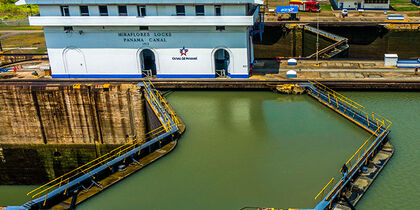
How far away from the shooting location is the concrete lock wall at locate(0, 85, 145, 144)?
108 feet

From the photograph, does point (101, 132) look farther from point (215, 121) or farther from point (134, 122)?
point (215, 121)

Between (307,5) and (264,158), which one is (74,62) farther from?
(307,5)

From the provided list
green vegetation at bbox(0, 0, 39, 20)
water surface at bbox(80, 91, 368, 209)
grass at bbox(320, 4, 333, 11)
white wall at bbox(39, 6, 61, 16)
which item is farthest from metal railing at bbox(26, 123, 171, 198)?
green vegetation at bbox(0, 0, 39, 20)

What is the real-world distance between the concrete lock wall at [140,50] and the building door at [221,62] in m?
1.03

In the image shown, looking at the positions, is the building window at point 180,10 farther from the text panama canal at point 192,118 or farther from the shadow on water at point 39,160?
the shadow on water at point 39,160

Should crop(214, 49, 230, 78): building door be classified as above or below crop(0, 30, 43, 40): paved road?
below

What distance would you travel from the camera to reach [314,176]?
2045cm

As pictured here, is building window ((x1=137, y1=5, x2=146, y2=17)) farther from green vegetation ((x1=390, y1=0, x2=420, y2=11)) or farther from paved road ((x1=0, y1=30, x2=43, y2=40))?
green vegetation ((x1=390, y1=0, x2=420, y2=11))

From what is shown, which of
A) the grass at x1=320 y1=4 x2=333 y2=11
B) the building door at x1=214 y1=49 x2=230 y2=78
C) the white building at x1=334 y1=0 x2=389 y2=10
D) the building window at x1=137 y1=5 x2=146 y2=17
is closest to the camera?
the building window at x1=137 y1=5 x2=146 y2=17

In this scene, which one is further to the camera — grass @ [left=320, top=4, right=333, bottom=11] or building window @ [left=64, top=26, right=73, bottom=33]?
grass @ [left=320, top=4, right=333, bottom=11]

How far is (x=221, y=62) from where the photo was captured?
36.7 m

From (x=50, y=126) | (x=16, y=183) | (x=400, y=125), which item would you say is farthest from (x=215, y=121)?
(x=16, y=183)

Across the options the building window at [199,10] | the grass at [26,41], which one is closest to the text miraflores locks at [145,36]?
the building window at [199,10]

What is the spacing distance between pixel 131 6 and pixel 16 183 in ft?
64.7
